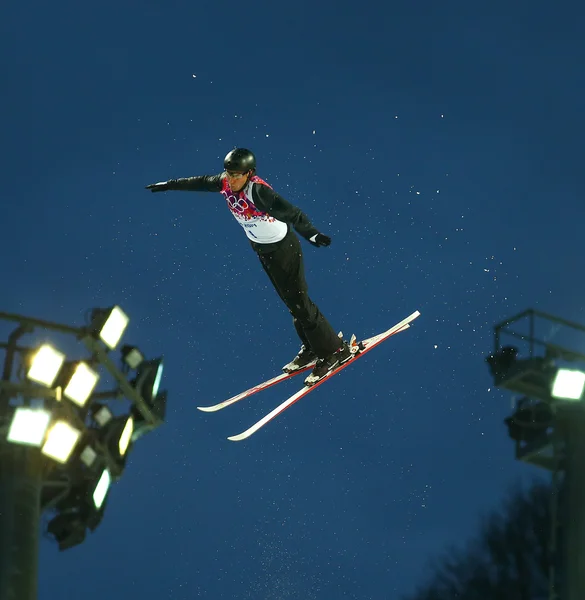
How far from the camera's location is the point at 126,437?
42.2 ft

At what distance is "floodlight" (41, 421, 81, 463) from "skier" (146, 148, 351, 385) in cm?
306

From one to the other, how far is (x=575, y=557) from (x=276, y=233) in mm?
4950

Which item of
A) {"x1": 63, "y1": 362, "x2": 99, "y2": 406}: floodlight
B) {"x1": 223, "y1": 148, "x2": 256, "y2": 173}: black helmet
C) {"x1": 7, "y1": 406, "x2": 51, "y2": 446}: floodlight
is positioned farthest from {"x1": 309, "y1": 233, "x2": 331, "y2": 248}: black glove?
{"x1": 7, "y1": 406, "x2": 51, "y2": 446}: floodlight

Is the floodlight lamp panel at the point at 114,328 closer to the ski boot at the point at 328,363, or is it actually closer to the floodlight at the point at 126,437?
the floodlight at the point at 126,437

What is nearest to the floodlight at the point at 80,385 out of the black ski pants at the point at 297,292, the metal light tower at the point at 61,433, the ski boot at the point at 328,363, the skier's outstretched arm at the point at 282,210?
the metal light tower at the point at 61,433

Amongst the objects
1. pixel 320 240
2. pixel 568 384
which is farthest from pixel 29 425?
pixel 568 384

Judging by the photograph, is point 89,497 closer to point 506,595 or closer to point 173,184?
point 173,184

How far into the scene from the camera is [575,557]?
13.9 metres

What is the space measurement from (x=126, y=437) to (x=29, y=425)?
1469 mm

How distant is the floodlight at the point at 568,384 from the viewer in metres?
14.5

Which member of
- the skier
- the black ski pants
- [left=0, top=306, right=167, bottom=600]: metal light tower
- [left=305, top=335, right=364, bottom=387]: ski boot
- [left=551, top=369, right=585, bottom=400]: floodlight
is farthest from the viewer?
[left=305, top=335, right=364, bottom=387]: ski boot

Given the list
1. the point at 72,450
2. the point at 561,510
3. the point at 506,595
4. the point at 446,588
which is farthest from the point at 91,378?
the point at 446,588

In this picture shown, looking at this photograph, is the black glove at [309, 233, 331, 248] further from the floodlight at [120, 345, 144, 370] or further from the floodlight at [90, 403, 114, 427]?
the floodlight at [90, 403, 114, 427]

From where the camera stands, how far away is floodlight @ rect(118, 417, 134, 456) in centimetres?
1274
